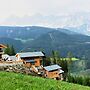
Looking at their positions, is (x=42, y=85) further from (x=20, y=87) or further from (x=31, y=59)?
(x=31, y=59)

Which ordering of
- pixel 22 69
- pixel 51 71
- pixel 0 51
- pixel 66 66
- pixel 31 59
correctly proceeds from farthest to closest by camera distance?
pixel 66 66 → pixel 51 71 → pixel 31 59 → pixel 0 51 → pixel 22 69

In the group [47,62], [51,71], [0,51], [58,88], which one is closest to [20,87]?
[58,88]

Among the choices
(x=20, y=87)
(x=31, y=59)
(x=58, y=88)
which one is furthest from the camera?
(x=31, y=59)

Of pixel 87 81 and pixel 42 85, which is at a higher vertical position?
pixel 42 85

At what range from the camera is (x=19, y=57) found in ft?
351

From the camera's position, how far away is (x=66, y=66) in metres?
149

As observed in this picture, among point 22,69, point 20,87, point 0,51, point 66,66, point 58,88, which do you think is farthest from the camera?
point 66,66

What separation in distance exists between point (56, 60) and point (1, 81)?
12916 centimetres

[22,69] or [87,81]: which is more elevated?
[22,69]

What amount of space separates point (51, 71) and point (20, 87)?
9288 cm

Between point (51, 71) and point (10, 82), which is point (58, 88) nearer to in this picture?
point (10, 82)

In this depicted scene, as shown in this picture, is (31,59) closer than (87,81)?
Yes

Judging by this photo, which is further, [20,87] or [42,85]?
[42,85]

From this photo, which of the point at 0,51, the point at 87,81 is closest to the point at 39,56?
the point at 87,81
